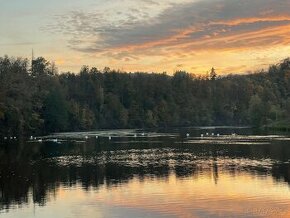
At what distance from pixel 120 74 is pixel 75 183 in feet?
451

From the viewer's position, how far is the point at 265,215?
24.4 m

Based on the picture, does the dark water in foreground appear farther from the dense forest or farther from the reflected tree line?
the dense forest

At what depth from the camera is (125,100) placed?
551ft

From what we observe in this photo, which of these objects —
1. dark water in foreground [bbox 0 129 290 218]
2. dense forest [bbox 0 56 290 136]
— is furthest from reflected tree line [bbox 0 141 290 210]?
dense forest [bbox 0 56 290 136]

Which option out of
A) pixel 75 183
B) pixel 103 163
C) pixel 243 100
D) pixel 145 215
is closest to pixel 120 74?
pixel 243 100

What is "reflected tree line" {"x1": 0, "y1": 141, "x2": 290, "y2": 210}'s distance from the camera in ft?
113

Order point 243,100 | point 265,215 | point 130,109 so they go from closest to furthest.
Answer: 1. point 265,215
2. point 130,109
3. point 243,100

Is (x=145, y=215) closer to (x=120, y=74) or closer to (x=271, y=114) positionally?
(x=271, y=114)

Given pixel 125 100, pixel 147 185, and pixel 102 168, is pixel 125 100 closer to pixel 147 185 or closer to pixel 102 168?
pixel 102 168

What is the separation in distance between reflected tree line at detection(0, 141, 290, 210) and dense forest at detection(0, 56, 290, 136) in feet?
119

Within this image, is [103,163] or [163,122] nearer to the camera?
[103,163]

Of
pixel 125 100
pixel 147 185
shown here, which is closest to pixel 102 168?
pixel 147 185

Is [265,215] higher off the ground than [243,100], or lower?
lower

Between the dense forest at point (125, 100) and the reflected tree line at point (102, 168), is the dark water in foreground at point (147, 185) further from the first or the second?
the dense forest at point (125, 100)
